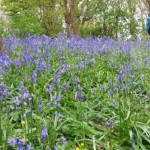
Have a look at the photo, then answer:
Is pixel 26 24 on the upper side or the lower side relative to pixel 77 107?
upper

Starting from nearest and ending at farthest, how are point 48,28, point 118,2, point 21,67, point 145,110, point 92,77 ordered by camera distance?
1. point 145,110
2. point 21,67
3. point 92,77
4. point 48,28
5. point 118,2

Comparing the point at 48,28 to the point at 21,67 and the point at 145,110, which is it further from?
the point at 145,110

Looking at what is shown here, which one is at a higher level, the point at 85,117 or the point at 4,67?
the point at 4,67

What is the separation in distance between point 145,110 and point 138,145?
731mm

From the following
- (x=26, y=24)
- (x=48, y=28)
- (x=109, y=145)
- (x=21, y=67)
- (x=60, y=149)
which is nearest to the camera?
(x=60, y=149)

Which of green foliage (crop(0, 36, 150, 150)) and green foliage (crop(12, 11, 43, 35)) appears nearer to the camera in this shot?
green foliage (crop(0, 36, 150, 150))

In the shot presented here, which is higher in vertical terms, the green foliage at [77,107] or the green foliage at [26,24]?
the green foliage at [26,24]

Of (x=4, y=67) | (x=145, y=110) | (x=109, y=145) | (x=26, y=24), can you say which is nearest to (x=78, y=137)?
(x=109, y=145)

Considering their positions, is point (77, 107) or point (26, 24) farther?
point (26, 24)

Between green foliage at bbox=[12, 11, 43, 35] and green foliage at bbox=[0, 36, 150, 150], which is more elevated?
green foliage at bbox=[12, 11, 43, 35]

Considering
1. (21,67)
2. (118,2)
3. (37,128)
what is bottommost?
(37,128)

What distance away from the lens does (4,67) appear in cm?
423

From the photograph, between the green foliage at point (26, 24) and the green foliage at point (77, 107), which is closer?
the green foliage at point (77, 107)

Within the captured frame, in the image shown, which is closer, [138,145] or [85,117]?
[138,145]
